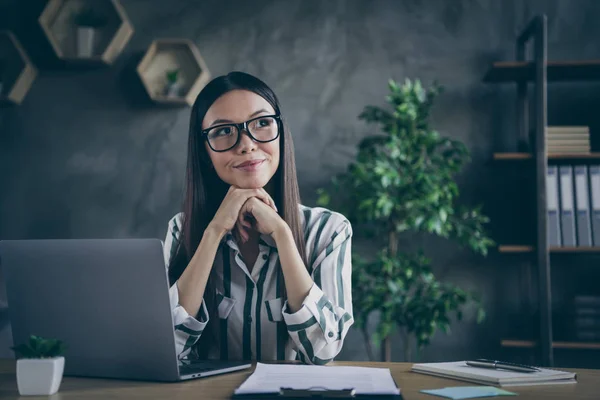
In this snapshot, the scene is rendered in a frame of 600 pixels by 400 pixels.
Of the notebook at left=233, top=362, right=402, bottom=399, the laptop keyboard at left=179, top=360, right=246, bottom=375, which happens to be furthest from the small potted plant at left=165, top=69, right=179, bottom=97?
the notebook at left=233, top=362, right=402, bottom=399

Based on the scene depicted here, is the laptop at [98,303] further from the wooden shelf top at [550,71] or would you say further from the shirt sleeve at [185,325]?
the wooden shelf top at [550,71]

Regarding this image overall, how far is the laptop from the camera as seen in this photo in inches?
39.2

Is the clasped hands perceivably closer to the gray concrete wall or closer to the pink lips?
the pink lips

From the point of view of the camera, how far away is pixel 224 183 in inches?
68.4

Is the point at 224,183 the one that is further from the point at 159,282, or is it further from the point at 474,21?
the point at 474,21

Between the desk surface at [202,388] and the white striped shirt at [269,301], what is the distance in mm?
296

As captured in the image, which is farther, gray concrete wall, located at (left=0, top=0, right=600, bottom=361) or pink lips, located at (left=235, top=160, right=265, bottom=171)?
gray concrete wall, located at (left=0, top=0, right=600, bottom=361)

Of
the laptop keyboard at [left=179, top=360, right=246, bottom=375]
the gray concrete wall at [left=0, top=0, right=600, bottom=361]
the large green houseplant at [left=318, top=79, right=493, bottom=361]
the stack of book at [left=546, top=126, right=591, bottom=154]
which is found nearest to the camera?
the laptop keyboard at [left=179, top=360, right=246, bottom=375]

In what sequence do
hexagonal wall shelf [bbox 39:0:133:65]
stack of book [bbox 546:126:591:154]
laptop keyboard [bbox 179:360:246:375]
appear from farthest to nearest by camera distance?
hexagonal wall shelf [bbox 39:0:133:65] → stack of book [bbox 546:126:591:154] → laptop keyboard [bbox 179:360:246:375]

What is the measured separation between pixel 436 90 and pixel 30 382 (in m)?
2.49

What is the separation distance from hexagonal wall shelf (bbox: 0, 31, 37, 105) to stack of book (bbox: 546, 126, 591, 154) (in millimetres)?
2849

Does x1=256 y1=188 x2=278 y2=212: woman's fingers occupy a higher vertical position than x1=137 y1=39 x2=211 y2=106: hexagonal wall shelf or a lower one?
lower

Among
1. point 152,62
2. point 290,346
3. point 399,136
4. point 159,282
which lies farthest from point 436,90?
point 159,282

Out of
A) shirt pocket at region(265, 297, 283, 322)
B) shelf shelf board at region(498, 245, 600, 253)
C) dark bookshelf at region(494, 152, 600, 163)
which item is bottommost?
shirt pocket at region(265, 297, 283, 322)
